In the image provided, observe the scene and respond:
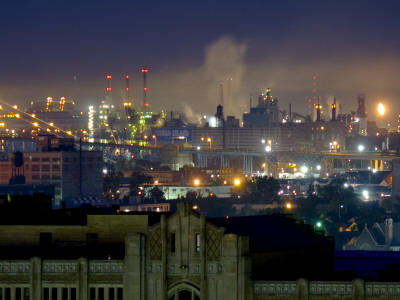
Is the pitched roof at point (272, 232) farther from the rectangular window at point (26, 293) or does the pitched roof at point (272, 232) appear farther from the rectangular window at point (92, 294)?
the rectangular window at point (26, 293)

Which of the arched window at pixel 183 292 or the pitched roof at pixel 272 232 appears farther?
the pitched roof at pixel 272 232

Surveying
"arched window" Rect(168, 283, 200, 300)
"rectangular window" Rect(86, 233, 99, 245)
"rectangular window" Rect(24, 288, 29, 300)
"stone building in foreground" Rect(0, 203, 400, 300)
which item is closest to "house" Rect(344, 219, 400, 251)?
"rectangular window" Rect(86, 233, 99, 245)

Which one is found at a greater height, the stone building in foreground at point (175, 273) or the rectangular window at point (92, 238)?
the rectangular window at point (92, 238)

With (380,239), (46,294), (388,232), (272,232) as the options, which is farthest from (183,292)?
(380,239)

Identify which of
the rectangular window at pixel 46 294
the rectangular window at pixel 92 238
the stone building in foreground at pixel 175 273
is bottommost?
the rectangular window at pixel 46 294

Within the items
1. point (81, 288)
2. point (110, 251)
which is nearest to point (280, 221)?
point (110, 251)

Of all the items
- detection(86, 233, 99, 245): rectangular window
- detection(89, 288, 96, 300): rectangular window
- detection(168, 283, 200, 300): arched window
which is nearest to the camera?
detection(168, 283, 200, 300): arched window

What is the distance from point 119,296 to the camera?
65375mm

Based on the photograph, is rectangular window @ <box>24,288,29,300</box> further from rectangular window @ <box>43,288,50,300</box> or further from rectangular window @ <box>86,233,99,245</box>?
rectangular window @ <box>86,233,99,245</box>

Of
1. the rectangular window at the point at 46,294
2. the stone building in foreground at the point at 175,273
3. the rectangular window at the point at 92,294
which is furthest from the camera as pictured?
the rectangular window at the point at 46,294

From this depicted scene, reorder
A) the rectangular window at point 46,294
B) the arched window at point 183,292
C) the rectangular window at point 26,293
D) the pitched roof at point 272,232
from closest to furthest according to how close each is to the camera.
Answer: the arched window at point 183,292 < the rectangular window at point 46,294 < the rectangular window at point 26,293 < the pitched roof at point 272,232

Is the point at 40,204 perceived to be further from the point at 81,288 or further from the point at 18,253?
the point at 81,288

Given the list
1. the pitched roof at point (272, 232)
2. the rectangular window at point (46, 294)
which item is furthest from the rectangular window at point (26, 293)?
the pitched roof at point (272, 232)

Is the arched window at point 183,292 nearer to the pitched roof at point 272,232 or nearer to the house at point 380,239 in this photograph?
the pitched roof at point 272,232
